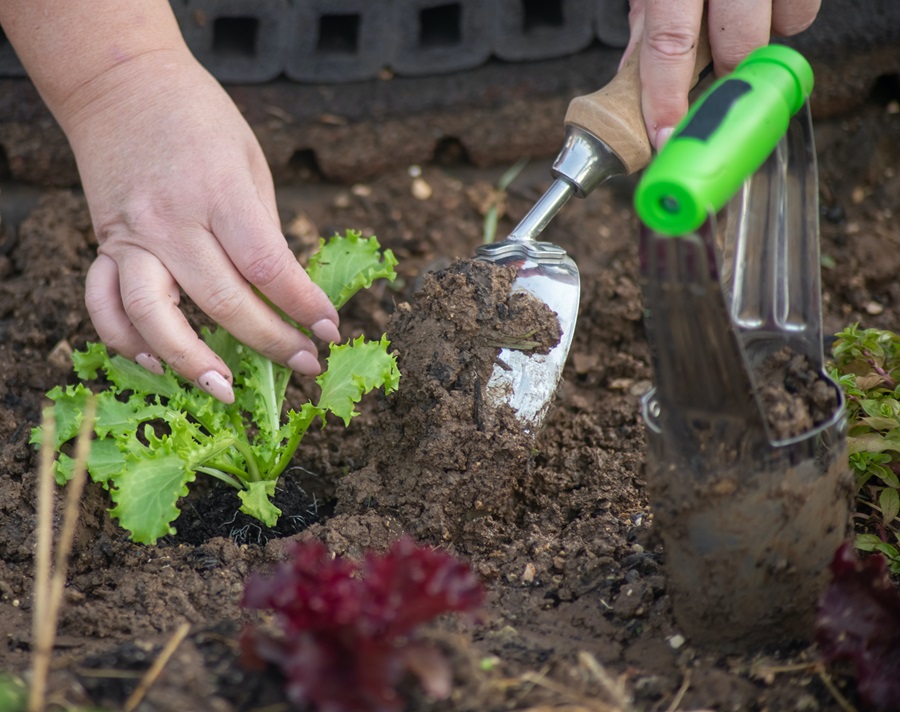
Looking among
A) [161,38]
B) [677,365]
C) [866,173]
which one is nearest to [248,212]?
[161,38]

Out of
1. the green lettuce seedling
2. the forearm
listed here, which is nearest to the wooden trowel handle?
the green lettuce seedling

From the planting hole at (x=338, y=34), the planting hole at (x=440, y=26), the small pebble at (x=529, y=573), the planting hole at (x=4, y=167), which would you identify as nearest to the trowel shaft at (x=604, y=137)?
the small pebble at (x=529, y=573)

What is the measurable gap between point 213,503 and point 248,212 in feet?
2.32

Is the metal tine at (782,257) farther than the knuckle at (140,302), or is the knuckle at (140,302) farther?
the knuckle at (140,302)

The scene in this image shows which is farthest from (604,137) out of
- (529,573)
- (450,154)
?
(450,154)

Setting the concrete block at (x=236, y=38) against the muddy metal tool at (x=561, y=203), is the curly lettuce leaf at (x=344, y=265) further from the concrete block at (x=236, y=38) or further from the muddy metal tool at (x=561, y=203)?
the concrete block at (x=236, y=38)

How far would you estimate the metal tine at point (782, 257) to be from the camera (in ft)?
5.57

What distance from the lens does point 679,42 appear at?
212 cm

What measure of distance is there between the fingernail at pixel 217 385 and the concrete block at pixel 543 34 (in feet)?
6.71

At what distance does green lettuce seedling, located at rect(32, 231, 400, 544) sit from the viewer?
201 centimetres

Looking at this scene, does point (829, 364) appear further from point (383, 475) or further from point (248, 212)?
point (248, 212)

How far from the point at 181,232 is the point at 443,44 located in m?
1.86

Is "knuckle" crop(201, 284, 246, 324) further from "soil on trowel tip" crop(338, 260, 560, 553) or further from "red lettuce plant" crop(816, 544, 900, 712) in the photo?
"red lettuce plant" crop(816, 544, 900, 712)

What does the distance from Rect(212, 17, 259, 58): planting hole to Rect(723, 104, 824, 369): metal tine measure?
2516 mm
